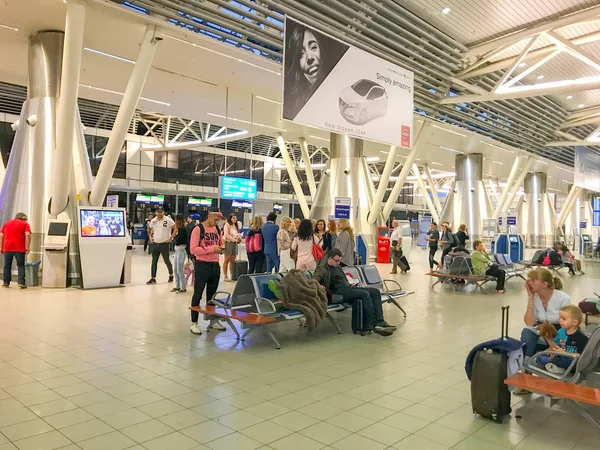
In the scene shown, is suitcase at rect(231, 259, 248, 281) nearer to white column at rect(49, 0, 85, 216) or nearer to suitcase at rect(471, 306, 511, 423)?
white column at rect(49, 0, 85, 216)

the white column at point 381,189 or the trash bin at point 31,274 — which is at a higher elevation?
the white column at point 381,189

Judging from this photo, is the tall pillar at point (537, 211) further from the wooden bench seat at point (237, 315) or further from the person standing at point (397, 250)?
the wooden bench seat at point (237, 315)

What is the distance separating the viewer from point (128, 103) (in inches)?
383

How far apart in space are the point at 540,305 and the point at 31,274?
31.2 ft

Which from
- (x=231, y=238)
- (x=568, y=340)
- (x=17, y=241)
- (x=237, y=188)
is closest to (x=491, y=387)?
(x=568, y=340)

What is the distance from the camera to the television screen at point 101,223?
988cm

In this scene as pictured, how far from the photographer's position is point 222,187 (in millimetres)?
14500

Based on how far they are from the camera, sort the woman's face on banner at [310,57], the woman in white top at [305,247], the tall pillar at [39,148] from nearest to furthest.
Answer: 1. the woman in white top at [305,247]
2. the woman's face on banner at [310,57]
3. the tall pillar at [39,148]

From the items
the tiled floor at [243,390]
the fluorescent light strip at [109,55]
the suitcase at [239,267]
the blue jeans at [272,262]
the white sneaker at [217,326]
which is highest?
the fluorescent light strip at [109,55]

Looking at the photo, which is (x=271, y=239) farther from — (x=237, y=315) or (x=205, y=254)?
(x=237, y=315)

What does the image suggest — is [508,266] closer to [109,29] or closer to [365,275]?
[365,275]

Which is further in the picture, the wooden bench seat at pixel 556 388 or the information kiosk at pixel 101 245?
the information kiosk at pixel 101 245

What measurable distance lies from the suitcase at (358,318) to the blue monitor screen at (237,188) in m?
8.83

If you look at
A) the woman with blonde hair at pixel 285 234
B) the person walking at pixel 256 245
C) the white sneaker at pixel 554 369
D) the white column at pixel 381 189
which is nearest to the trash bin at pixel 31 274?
the person walking at pixel 256 245
